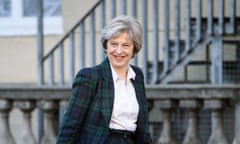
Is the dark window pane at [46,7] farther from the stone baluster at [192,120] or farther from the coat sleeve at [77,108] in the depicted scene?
the coat sleeve at [77,108]

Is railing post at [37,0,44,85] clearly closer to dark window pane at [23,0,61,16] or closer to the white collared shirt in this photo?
dark window pane at [23,0,61,16]

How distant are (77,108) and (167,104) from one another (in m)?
2.36

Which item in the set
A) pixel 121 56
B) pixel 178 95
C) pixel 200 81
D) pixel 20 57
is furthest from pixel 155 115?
pixel 121 56

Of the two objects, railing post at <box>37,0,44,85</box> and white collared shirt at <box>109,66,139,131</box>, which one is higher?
railing post at <box>37,0,44,85</box>

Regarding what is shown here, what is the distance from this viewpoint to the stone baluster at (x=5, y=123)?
6508mm

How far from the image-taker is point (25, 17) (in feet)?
32.3

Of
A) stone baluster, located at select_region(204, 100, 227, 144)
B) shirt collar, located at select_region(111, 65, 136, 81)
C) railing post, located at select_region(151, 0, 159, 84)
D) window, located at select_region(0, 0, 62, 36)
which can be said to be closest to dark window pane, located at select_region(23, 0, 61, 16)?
window, located at select_region(0, 0, 62, 36)

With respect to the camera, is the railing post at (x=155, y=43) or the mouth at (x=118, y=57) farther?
the railing post at (x=155, y=43)

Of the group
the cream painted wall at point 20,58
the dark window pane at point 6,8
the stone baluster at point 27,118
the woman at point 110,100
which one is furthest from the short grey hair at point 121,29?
the dark window pane at point 6,8

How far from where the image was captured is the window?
9594 millimetres

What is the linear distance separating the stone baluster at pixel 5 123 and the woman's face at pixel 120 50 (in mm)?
2704

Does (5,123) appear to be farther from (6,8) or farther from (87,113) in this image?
(6,8)

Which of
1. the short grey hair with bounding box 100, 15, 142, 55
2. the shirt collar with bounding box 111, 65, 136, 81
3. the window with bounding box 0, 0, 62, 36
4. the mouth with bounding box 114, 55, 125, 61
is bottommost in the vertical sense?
the shirt collar with bounding box 111, 65, 136, 81

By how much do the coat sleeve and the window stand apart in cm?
564
